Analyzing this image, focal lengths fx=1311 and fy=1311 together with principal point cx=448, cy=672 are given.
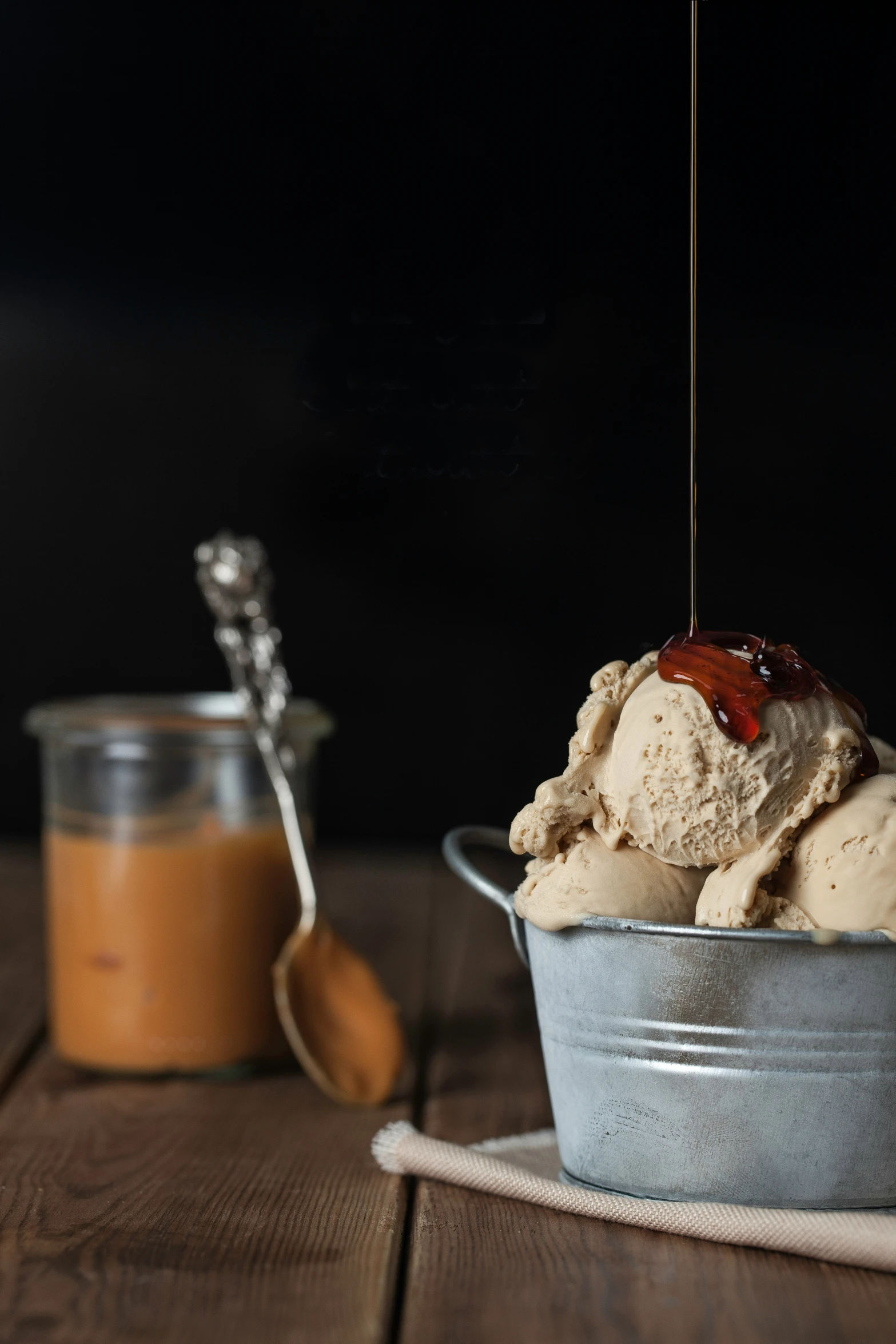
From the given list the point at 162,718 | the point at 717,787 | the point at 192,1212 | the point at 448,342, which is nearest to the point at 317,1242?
the point at 192,1212

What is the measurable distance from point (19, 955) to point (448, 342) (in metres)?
0.99

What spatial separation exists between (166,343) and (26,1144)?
128cm

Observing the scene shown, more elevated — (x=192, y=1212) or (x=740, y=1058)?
(x=740, y=1058)

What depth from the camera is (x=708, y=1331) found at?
62cm

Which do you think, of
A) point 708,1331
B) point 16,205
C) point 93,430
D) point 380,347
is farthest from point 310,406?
point 708,1331

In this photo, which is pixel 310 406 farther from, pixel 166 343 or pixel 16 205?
pixel 16 205

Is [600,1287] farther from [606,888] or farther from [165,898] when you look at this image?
[165,898]

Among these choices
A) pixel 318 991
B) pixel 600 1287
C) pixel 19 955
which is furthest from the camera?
pixel 19 955

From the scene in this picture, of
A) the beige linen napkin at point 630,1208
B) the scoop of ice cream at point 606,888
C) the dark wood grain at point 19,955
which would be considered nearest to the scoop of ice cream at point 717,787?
the scoop of ice cream at point 606,888

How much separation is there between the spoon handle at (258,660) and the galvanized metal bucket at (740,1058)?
1.41 ft

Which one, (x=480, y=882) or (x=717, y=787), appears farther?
(x=480, y=882)

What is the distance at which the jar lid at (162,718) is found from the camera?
3.79 feet

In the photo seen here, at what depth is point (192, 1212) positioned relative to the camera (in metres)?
0.79

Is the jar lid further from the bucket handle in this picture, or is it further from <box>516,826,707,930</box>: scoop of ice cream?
<box>516,826,707,930</box>: scoop of ice cream
